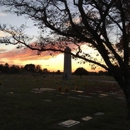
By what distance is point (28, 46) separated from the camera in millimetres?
6676

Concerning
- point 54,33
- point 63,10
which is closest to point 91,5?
point 63,10

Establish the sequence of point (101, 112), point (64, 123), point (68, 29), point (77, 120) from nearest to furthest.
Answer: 1. point (64, 123)
2. point (77, 120)
3. point (68, 29)
4. point (101, 112)

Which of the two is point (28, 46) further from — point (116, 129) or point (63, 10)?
point (116, 129)

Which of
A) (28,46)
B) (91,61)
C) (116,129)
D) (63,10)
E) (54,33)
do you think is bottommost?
(116,129)

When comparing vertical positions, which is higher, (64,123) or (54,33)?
(54,33)

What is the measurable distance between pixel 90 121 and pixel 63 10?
320 cm

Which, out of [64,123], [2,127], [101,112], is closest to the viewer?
[2,127]

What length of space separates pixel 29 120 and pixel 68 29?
2.80m

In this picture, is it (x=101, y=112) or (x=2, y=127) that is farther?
(x=101, y=112)

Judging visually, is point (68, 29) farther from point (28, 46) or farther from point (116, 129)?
point (116, 129)

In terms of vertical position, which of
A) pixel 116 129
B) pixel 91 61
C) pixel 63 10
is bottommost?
pixel 116 129

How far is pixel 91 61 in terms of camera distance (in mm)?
6504

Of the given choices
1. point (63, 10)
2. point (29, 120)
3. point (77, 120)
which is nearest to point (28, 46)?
point (63, 10)

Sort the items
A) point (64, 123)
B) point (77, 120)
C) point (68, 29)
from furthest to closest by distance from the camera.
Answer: point (68, 29) → point (77, 120) → point (64, 123)
